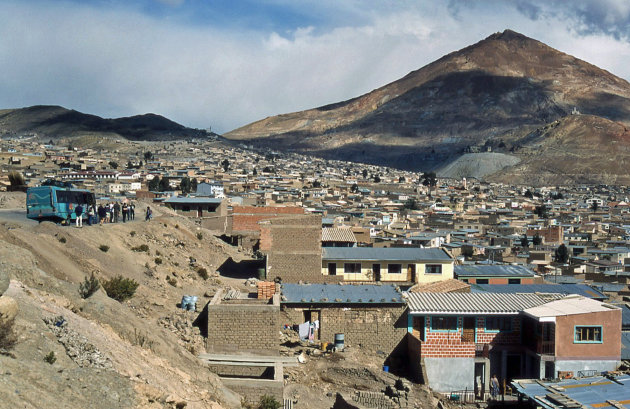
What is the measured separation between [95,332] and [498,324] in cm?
1157

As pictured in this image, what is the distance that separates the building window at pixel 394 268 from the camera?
2455 cm

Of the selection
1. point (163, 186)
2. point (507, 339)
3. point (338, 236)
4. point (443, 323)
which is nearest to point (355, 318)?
point (443, 323)

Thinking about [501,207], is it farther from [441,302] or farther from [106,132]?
[106,132]

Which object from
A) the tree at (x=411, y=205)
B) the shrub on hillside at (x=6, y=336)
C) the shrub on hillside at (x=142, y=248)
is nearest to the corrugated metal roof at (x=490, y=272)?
the shrub on hillside at (x=142, y=248)

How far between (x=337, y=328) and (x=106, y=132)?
181321 millimetres

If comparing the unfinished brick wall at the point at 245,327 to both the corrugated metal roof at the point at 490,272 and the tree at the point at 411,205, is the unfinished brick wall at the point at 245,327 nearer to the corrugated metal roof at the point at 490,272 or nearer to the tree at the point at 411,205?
the corrugated metal roof at the point at 490,272

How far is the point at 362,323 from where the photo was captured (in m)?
18.0

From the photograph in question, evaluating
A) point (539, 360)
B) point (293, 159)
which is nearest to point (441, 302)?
point (539, 360)

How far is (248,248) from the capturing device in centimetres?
3212

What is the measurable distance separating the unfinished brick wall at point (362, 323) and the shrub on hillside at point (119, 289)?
15.6ft

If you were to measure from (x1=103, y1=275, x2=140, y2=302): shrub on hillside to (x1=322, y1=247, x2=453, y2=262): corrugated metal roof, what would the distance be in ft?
33.2

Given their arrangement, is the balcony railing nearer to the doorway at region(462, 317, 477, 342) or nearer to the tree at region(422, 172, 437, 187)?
the doorway at region(462, 317, 477, 342)

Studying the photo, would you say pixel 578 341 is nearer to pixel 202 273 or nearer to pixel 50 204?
pixel 202 273

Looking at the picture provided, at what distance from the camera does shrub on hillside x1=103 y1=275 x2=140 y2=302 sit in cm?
1444
